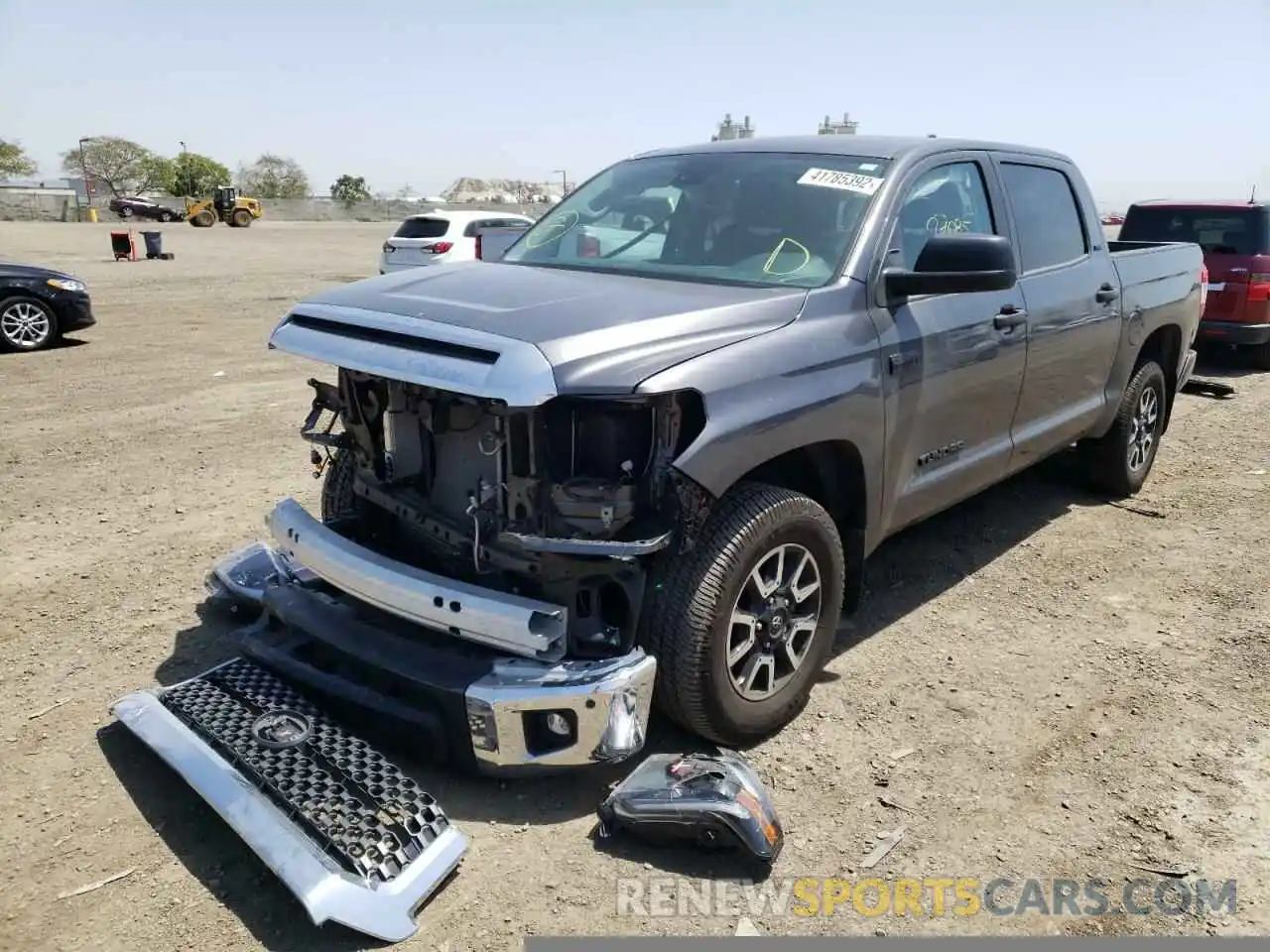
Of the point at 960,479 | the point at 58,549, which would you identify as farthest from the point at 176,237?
the point at 960,479

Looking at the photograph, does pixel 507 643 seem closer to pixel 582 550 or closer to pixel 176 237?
pixel 582 550

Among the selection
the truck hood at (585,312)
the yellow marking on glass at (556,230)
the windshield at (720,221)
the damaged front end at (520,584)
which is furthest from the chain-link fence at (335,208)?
the damaged front end at (520,584)

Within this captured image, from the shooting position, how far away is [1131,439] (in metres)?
5.95

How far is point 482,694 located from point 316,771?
544 mm

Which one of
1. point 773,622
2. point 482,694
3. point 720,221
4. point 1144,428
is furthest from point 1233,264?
point 482,694

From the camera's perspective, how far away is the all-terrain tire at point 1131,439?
18.9 feet

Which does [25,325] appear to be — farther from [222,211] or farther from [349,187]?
[349,187]

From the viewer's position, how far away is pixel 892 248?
12.1ft

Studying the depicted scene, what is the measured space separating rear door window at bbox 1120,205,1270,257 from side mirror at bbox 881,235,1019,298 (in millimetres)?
7701

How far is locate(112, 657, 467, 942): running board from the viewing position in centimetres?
247

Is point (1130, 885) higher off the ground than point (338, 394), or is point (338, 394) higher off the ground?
point (338, 394)

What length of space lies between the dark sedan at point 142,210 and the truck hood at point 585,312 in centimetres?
5600

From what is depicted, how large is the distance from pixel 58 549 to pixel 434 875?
3.37 m

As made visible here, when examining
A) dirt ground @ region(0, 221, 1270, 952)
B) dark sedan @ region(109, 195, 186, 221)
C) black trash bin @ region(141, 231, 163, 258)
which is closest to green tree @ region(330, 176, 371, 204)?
dark sedan @ region(109, 195, 186, 221)
